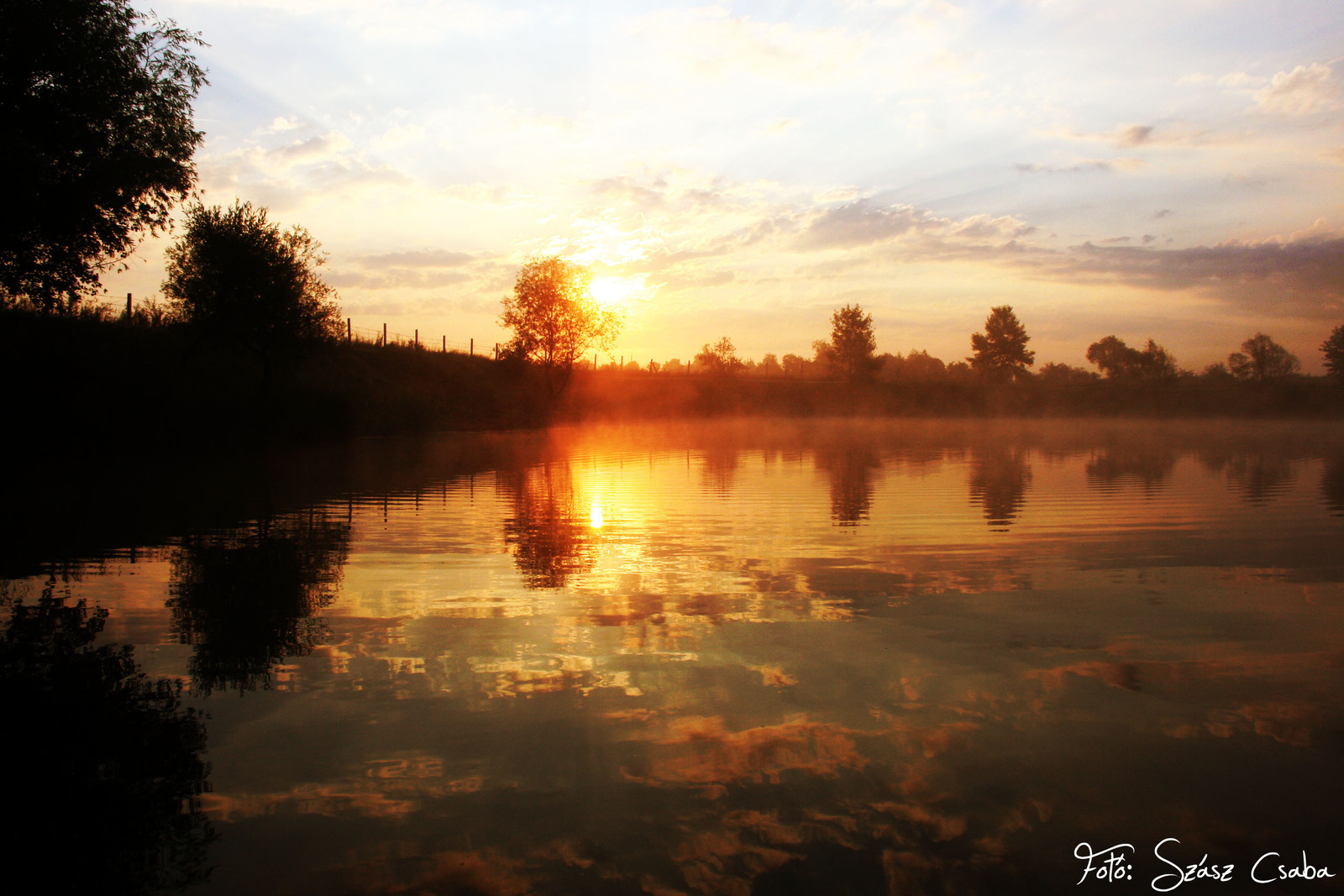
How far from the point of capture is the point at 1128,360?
6683 inches

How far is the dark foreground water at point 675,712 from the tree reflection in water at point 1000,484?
2.60m

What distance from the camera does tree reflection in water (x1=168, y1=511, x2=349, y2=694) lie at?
638 cm

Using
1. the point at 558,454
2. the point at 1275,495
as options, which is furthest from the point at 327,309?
the point at 1275,495

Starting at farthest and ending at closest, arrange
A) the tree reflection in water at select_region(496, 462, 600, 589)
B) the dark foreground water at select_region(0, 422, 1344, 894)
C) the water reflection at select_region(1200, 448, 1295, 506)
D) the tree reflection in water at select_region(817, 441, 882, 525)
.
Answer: the water reflection at select_region(1200, 448, 1295, 506)
the tree reflection in water at select_region(817, 441, 882, 525)
the tree reflection in water at select_region(496, 462, 600, 589)
the dark foreground water at select_region(0, 422, 1344, 894)

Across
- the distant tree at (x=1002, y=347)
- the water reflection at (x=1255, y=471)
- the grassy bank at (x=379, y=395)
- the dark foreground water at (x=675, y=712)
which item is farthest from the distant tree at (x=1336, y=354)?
the dark foreground water at (x=675, y=712)

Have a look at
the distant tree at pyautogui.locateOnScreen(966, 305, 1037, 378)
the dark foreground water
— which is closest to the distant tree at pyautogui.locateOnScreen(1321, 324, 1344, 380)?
the distant tree at pyautogui.locateOnScreen(966, 305, 1037, 378)

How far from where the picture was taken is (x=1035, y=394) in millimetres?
97625

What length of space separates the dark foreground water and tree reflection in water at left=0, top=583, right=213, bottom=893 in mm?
24

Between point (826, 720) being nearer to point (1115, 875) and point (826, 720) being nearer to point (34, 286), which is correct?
point (1115, 875)

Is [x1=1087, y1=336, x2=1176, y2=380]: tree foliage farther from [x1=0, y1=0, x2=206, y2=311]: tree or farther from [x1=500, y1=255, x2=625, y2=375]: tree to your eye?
[x1=0, y1=0, x2=206, y2=311]: tree

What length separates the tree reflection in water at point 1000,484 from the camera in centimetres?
1505

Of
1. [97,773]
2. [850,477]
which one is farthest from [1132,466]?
[97,773]

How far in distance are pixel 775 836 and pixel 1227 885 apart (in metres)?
2.06

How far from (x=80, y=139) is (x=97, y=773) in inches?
994
